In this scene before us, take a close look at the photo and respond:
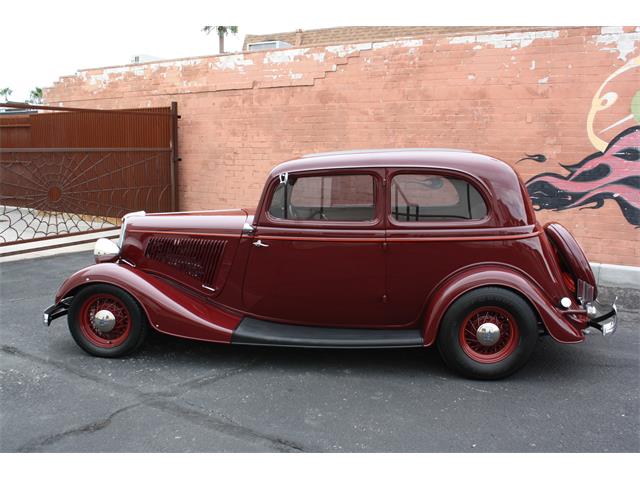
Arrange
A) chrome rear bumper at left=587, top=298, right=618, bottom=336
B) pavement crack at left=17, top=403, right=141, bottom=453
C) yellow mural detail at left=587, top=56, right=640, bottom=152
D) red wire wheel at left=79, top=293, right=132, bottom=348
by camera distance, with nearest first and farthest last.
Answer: pavement crack at left=17, top=403, right=141, bottom=453 → chrome rear bumper at left=587, top=298, right=618, bottom=336 → red wire wheel at left=79, top=293, right=132, bottom=348 → yellow mural detail at left=587, top=56, right=640, bottom=152

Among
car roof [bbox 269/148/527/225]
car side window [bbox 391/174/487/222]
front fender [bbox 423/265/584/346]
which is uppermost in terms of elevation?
car roof [bbox 269/148/527/225]

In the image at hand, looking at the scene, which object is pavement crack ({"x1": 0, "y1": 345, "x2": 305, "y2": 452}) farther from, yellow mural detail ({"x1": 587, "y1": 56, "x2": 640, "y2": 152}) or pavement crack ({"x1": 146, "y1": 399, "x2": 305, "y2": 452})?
yellow mural detail ({"x1": 587, "y1": 56, "x2": 640, "y2": 152})

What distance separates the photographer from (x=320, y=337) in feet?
14.1

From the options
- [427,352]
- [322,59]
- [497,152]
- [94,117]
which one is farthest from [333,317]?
[94,117]

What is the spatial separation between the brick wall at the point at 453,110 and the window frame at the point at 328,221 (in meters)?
4.09

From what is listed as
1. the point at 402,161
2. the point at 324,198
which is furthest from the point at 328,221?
the point at 402,161

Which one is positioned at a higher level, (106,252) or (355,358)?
(106,252)

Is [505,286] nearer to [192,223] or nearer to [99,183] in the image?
[192,223]

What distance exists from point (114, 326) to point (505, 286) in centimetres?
305

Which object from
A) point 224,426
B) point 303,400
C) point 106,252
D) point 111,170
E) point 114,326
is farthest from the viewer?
point 111,170

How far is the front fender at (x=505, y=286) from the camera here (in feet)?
13.2

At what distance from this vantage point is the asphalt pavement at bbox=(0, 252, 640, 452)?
3.27 meters

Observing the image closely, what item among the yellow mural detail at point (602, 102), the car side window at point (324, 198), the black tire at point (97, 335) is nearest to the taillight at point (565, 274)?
the car side window at point (324, 198)

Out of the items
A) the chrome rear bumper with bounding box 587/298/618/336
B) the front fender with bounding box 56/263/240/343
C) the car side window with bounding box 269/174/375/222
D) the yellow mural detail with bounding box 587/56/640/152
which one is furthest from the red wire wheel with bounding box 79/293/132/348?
the yellow mural detail with bounding box 587/56/640/152
